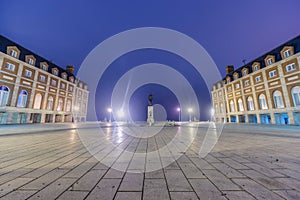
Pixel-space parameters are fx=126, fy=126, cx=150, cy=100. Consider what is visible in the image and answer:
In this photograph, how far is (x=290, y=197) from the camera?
1.98 metres

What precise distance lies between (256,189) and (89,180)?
316 centimetres

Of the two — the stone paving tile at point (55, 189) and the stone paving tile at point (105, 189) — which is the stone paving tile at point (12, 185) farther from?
the stone paving tile at point (105, 189)

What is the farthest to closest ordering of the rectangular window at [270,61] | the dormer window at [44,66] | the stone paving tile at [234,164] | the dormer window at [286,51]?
the dormer window at [44,66] → the rectangular window at [270,61] → the dormer window at [286,51] → the stone paving tile at [234,164]

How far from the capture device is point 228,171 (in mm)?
3088

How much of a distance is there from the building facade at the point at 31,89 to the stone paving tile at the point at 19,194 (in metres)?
28.1

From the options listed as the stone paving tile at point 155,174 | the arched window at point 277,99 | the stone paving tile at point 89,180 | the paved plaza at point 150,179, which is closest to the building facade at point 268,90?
the arched window at point 277,99

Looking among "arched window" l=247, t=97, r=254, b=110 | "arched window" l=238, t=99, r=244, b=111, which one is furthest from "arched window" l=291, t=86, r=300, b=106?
"arched window" l=238, t=99, r=244, b=111

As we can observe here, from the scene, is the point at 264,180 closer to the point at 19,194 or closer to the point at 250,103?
the point at 19,194

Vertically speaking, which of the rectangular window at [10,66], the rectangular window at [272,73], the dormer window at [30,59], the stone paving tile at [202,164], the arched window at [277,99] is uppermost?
the dormer window at [30,59]

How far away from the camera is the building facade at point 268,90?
2066 centimetres

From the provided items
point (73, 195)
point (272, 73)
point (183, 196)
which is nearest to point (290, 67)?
point (272, 73)

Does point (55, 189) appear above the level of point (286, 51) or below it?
below

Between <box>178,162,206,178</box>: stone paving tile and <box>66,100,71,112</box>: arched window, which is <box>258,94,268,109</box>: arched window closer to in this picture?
<box>178,162,206,178</box>: stone paving tile

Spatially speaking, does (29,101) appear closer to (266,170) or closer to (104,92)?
(104,92)
